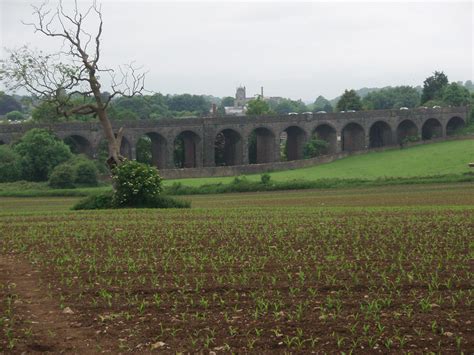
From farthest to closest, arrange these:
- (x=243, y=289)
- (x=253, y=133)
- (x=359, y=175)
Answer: (x=253, y=133) → (x=359, y=175) → (x=243, y=289)

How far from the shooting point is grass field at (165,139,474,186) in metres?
53.7

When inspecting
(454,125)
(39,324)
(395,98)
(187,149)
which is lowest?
(39,324)

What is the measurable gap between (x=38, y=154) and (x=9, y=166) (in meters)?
2.91

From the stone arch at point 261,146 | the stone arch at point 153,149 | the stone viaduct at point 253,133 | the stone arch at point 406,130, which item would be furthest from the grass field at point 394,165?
the stone arch at point 153,149

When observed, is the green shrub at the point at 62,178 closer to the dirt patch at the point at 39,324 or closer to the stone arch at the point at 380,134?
the dirt patch at the point at 39,324

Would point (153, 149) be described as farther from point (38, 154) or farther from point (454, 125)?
point (454, 125)

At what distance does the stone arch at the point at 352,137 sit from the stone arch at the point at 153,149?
23.7 meters

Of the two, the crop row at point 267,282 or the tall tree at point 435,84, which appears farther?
the tall tree at point 435,84

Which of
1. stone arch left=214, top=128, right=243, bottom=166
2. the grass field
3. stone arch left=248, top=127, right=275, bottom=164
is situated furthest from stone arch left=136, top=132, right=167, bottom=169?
A: the grass field

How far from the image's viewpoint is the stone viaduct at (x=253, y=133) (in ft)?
209

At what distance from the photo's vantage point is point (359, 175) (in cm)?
5575

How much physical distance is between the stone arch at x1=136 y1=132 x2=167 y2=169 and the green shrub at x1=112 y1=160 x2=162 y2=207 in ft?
133

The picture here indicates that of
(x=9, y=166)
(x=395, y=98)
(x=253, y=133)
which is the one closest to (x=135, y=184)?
(x=9, y=166)

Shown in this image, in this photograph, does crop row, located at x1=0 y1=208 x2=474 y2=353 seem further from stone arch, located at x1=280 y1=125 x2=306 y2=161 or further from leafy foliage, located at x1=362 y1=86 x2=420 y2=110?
leafy foliage, located at x1=362 y1=86 x2=420 y2=110
